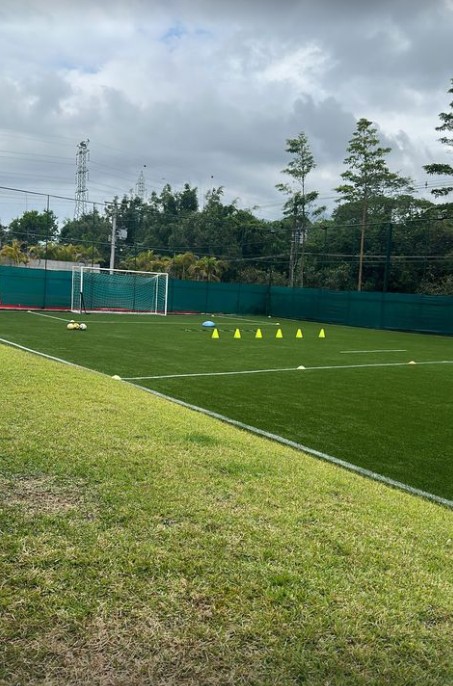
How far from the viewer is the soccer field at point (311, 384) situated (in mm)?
5629

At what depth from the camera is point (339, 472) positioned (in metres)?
4.43

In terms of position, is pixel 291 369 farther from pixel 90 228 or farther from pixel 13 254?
pixel 90 228

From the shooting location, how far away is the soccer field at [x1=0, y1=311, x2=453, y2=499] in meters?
5.63

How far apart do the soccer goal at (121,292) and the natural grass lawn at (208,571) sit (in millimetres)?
26370

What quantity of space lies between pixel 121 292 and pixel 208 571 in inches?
1173

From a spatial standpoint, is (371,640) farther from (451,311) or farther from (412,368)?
(451,311)

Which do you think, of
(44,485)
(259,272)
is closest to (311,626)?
(44,485)

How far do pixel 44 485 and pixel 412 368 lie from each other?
10.7 m

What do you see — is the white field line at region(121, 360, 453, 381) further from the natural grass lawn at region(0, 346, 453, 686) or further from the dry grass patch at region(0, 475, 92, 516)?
the dry grass patch at region(0, 475, 92, 516)

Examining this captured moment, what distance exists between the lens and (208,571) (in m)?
2.43

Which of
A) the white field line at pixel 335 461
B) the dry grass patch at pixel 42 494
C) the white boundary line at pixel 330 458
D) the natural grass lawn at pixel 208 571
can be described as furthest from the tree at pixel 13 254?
the dry grass patch at pixel 42 494

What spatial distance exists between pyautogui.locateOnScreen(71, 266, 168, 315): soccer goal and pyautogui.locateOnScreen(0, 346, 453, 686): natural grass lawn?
26.4 metres

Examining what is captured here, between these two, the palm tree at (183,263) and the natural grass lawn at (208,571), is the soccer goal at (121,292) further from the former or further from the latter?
the natural grass lawn at (208,571)

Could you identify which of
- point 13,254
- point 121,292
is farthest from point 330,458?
point 13,254
